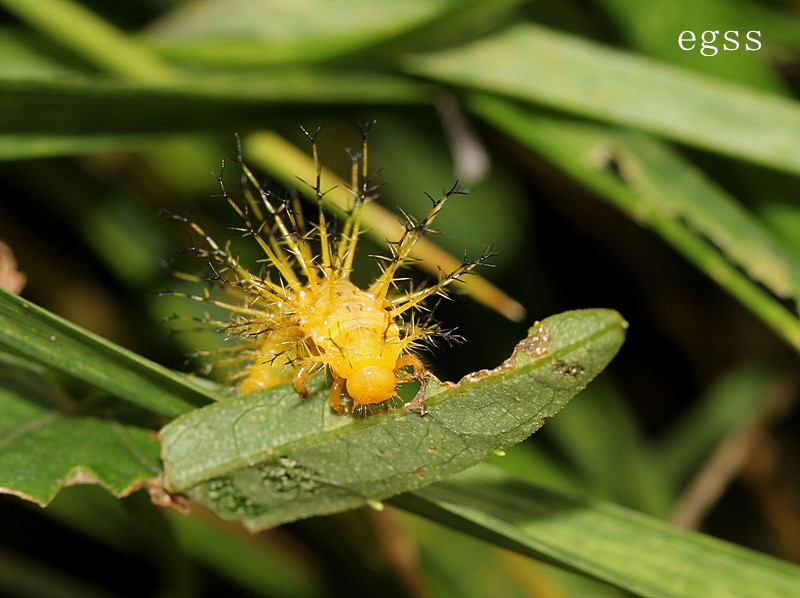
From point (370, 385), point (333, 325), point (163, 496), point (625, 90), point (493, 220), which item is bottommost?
point (163, 496)

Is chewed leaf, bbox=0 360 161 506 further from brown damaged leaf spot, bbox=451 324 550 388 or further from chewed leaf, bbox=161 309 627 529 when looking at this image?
brown damaged leaf spot, bbox=451 324 550 388

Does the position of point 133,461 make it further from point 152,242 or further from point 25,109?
point 152,242

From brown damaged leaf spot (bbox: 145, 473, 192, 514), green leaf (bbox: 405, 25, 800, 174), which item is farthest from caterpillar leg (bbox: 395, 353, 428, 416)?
green leaf (bbox: 405, 25, 800, 174)

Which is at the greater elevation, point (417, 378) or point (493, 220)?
point (493, 220)

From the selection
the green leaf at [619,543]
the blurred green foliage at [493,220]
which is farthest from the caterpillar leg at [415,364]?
the green leaf at [619,543]

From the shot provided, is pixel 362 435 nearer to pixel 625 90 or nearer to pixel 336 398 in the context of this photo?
pixel 336 398

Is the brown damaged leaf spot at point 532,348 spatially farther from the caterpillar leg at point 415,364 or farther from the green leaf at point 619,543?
the green leaf at point 619,543

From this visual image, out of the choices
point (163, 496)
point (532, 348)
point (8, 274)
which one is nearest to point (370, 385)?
point (532, 348)

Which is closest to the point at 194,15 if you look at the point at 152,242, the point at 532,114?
the point at 152,242
